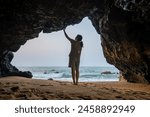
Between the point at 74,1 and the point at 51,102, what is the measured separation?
5.82 metres

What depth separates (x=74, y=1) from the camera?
9211 millimetres

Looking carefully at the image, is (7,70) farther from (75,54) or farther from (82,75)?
(82,75)

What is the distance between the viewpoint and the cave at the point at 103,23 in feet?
27.7

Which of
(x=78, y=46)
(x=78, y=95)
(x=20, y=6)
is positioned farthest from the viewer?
(x=20, y=6)

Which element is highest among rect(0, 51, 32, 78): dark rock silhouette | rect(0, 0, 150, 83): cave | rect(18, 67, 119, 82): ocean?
rect(0, 0, 150, 83): cave

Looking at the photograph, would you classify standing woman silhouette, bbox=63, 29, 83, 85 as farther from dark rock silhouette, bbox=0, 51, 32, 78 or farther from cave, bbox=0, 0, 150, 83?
dark rock silhouette, bbox=0, 51, 32, 78

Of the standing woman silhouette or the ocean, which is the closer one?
the standing woman silhouette

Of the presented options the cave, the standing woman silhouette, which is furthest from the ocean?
the standing woman silhouette

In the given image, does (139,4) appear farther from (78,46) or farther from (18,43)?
(18,43)

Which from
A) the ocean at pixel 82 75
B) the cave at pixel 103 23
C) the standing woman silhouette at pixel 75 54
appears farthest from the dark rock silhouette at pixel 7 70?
the ocean at pixel 82 75

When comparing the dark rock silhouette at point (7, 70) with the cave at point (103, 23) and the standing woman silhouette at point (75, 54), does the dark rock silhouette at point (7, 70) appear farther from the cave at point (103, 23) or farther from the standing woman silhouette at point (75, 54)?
the standing woman silhouette at point (75, 54)

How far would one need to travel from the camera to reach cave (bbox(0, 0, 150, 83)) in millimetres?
8453

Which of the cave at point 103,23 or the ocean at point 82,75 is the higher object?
the cave at point 103,23

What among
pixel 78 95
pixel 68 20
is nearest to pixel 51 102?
pixel 78 95
